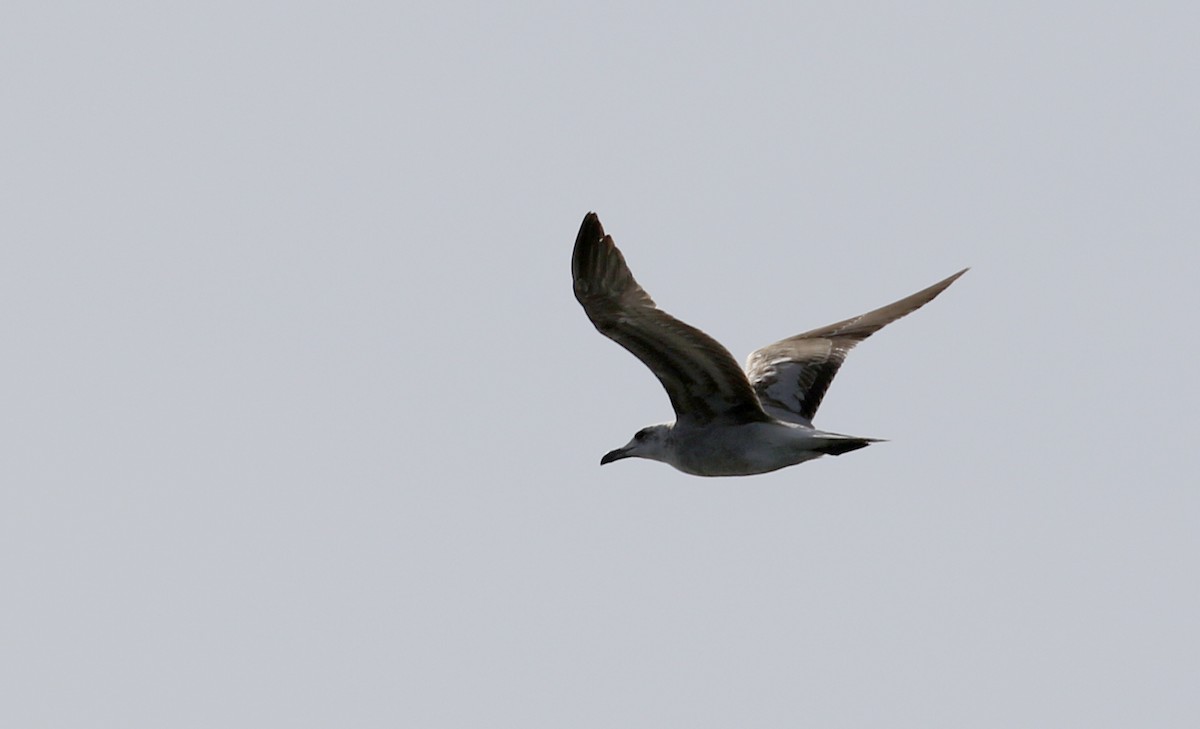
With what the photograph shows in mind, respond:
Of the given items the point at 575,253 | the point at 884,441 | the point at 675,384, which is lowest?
the point at 884,441

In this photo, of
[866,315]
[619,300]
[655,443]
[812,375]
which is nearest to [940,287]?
[866,315]

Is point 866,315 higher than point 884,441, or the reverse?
point 866,315

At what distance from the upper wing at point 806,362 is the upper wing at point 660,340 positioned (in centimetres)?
143

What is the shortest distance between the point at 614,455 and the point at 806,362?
7.79ft

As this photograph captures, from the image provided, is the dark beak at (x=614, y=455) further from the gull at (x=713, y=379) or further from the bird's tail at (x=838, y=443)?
the bird's tail at (x=838, y=443)

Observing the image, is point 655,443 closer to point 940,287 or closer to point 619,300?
point 619,300

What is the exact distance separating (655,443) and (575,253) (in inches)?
132

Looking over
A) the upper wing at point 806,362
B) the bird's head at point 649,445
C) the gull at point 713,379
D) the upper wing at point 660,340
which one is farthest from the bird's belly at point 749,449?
the upper wing at point 806,362

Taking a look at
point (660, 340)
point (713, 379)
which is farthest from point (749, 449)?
point (660, 340)

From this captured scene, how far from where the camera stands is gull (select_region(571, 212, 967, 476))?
47.5 ft

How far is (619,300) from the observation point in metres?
14.5

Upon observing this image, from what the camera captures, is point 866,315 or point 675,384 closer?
point 675,384

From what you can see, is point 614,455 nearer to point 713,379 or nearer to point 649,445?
point 649,445

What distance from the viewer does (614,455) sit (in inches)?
701
